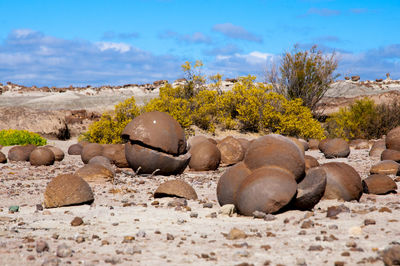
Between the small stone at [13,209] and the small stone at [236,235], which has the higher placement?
the small stone at [236,235]

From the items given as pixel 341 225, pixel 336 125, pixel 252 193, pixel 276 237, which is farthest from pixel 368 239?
pixel 336 125

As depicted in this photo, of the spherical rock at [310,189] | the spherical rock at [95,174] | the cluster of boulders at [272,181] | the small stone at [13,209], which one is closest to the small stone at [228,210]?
the cluster of boulders at [272,181]

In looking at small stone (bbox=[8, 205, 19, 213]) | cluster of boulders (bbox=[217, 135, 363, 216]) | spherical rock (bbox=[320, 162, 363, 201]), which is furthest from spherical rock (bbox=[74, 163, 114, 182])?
spherical rock (bbox=[320, 162, 363, 201])

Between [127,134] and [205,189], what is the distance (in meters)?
2.50

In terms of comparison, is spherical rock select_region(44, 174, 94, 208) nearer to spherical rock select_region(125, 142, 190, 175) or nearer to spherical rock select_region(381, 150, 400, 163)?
spherical rock select_region(125, 142, 190, 175)

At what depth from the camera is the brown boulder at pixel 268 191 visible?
5797 mm

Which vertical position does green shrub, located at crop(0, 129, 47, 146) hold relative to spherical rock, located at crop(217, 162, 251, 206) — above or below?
below

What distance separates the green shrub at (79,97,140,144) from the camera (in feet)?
59.7

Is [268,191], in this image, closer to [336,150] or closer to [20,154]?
[336,150]

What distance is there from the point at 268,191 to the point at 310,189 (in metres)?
0.65

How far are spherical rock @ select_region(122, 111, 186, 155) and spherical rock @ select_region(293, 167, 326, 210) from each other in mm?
4585

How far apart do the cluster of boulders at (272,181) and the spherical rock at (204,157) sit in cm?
485

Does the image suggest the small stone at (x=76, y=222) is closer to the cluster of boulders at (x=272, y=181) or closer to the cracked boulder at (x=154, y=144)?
the cluster of boulders at (x=272, y=181)

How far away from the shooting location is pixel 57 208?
7066 mm
